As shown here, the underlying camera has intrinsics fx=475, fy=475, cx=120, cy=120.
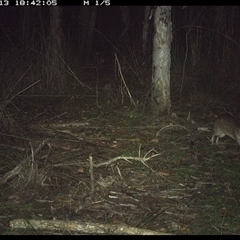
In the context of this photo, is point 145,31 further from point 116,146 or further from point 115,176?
point 115,176

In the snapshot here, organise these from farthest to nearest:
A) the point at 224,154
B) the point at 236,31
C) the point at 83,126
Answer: the point at 236,31 < the point at 83,126 < the point at 224,154

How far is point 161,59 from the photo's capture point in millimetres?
7727

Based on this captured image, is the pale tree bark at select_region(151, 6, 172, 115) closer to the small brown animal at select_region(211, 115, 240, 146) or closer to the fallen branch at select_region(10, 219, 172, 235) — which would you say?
the small brown animal at select_region(211, 115, 240, 146)

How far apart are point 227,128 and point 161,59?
180 centimetres

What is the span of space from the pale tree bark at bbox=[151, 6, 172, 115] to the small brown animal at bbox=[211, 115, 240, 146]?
1.33 meters

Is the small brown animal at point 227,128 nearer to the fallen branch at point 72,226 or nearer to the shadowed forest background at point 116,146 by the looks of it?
the shadowed forest background at point 116,146

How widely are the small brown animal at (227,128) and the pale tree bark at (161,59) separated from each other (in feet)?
4.35

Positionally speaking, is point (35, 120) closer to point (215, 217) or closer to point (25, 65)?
point (25, 65)

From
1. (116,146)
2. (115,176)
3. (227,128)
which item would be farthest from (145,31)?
(115,176)

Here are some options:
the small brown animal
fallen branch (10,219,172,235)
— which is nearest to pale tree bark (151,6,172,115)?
the small brown animal

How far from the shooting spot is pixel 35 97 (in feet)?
30.0

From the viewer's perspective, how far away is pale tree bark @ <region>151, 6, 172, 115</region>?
7.63m

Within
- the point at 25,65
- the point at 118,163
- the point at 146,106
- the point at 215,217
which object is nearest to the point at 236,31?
the point at 146,106

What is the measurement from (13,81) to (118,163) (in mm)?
4205
